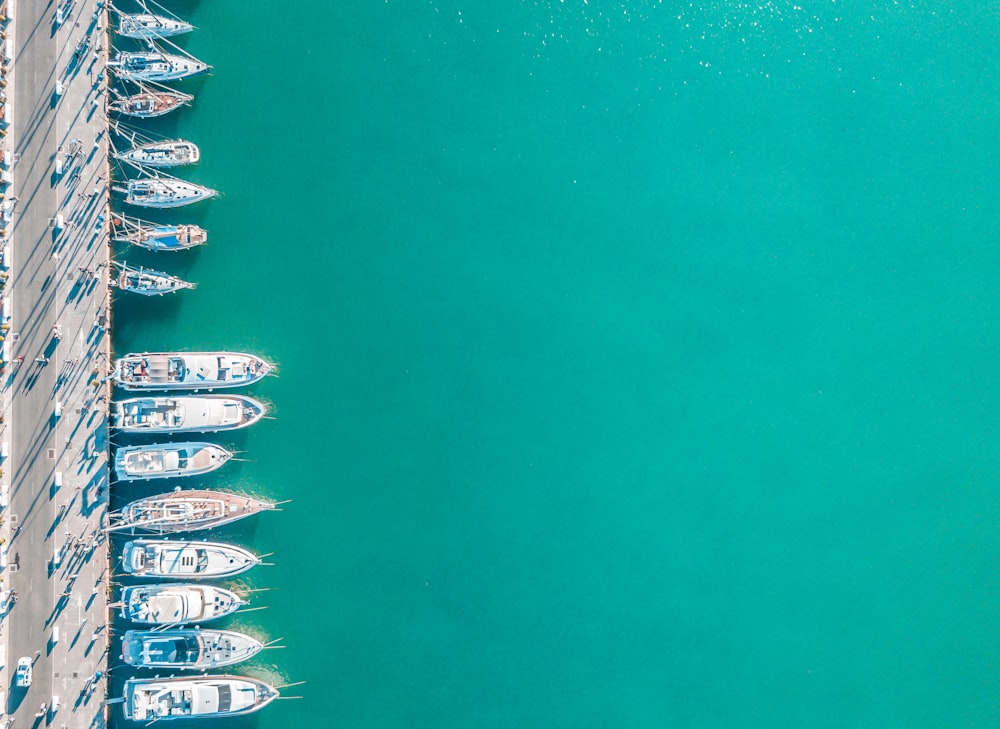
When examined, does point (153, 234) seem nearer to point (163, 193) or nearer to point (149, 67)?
point (163, 193)

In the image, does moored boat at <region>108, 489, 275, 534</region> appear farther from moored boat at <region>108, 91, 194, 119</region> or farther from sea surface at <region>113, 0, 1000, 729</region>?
moored boat at <region>108, 91, 194, 119</region>

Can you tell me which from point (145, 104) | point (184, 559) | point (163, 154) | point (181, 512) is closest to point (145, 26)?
point (145, 104)

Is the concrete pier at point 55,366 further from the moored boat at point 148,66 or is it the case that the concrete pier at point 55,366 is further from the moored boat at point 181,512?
the moored boat at point 181,512

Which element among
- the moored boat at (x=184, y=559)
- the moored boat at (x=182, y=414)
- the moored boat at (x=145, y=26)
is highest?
the moored boat at (x=145, y=26)

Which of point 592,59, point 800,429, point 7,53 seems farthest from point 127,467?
point 800,429

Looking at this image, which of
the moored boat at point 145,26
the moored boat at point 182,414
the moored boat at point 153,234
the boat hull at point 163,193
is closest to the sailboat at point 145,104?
the moored boat at point 145,26

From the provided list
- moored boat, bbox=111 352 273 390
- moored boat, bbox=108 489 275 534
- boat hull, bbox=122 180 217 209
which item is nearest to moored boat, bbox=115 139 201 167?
boat hull, bbox=122 180 217 209

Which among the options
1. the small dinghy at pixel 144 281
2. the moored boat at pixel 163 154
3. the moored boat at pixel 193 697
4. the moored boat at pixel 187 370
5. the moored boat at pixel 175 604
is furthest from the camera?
the moored boat at pixel 163 154

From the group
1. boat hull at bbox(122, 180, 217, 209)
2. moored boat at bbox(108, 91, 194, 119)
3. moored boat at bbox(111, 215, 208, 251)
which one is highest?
moored boat at bbox(108, 91, 194, 119)

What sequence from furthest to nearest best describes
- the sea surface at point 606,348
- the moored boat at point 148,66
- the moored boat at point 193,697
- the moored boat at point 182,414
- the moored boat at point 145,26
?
the sea surface at point 606,348
the moored boat at point 145,26
the moored boat at point 148,66
the moored boat at point 182,414
the moored boat at point 193,697
